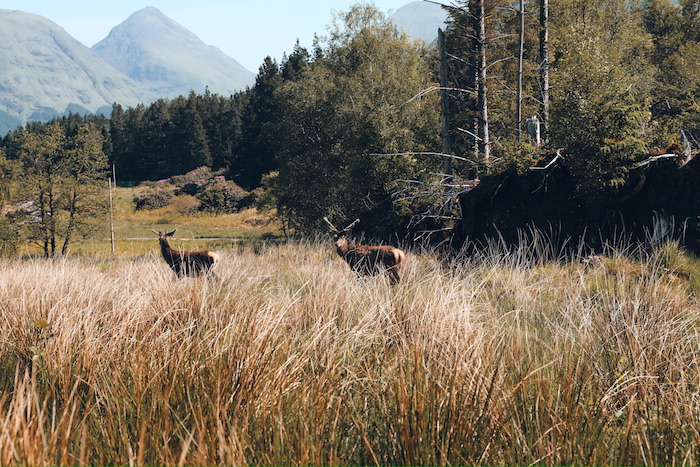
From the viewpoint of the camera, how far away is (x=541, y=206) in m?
10.7

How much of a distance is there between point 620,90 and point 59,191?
73.4 feet

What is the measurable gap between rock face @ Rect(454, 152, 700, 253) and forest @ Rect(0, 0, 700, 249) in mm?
270

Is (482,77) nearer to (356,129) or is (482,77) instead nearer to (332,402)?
(356,129)

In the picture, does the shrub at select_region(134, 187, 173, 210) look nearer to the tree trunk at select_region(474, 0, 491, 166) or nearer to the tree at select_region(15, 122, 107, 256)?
the tree at select_region(15, 122, 107, 256)

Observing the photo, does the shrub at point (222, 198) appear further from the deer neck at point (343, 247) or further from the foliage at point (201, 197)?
the deer neck at point (343, 247)

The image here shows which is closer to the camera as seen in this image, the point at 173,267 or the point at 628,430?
the point at 628,430

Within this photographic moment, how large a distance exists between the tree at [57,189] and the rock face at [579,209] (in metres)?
18.6

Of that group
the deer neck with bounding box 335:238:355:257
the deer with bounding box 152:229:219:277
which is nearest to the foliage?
the deer with bounding box 152:229:219:277

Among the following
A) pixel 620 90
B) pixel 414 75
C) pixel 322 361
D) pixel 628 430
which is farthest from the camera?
pixel 414 75

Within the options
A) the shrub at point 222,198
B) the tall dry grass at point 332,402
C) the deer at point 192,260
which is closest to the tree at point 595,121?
the tall dry grass at point 332,402

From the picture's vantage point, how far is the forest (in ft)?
33.1

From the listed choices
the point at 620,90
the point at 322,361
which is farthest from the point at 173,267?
the point at 620,90

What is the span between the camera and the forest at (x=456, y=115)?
10078 mm

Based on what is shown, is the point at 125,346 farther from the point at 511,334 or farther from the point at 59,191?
the point at 59,191
